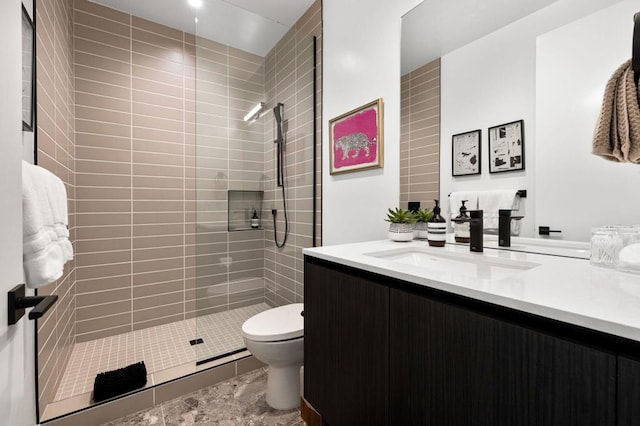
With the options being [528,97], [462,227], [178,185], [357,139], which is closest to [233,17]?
[357,139]

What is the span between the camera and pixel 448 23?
54.6 inches

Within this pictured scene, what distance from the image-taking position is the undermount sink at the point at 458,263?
0.90 metres

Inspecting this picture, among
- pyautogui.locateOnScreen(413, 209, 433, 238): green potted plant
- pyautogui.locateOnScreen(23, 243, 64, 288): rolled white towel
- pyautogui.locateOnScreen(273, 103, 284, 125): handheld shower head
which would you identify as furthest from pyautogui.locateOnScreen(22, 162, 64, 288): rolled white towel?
pyautogui.locateOnScreen(273, 103, 284, 125): handheld shower head

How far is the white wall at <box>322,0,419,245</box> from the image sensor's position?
5.16 ft

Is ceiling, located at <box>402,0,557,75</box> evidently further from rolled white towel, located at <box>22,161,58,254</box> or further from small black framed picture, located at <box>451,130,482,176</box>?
rolled white towel, located at <box>22,161,58,254</box>

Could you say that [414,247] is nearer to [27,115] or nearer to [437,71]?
[437,71]

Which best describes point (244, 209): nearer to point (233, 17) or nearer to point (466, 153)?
point (233, 17)

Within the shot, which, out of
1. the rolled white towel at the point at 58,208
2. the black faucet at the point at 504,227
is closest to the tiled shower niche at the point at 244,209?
the rolled white towel at the point at 58,208

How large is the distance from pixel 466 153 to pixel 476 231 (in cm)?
38

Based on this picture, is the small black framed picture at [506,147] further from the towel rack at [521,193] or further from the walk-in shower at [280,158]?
the walk-in shower at [280,158]

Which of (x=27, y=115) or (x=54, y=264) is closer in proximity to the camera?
(x=54, y=264)

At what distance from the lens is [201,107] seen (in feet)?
6.43

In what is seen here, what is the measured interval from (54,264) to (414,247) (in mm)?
1397

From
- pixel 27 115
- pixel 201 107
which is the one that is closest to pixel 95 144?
pixel 201 107
